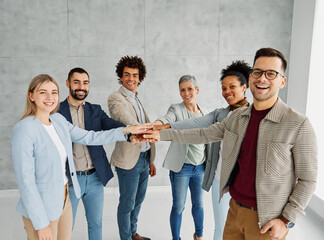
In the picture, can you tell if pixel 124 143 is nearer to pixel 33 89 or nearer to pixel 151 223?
pixel 33 89

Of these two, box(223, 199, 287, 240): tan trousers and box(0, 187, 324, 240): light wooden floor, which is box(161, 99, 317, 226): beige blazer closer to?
box(223, 199, 287, 240): tan trousers

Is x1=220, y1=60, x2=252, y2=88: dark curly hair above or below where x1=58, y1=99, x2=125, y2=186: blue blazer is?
above

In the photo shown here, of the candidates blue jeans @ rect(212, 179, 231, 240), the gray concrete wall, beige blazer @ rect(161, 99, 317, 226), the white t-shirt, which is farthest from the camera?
the gray concrete wall

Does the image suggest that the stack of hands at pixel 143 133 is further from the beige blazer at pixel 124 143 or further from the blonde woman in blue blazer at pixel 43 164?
the blonde woman in blue blazer at pixel 43 164

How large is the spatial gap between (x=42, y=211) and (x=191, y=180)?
4.82ft

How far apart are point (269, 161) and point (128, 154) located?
1.37 metres

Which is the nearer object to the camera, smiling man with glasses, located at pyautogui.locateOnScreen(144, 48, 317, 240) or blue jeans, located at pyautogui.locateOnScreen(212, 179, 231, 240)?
smiling man with glasses, located at pyautogui.locateOnScreen(144, 48, 317, 240)

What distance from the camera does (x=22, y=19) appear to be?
3.74m

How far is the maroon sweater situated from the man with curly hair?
112 centimetres

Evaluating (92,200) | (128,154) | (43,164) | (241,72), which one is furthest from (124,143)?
(241,72)

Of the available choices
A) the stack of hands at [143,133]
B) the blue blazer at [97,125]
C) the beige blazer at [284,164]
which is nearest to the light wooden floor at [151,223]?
the blue blazer at [97,125]

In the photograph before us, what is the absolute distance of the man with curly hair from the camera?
2426 mm

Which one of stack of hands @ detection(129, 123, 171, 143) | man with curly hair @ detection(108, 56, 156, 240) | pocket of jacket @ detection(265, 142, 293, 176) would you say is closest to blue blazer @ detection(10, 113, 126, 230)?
stack of hands @ detection(129, 123, 171, 143)

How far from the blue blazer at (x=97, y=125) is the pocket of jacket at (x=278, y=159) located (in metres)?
1.33
